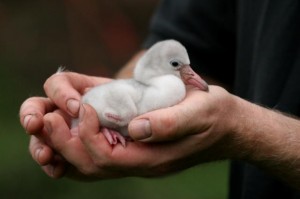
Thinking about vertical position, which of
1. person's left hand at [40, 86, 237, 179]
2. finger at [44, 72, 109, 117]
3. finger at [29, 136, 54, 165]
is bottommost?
person's left hand at [40, 86, 237, 179]

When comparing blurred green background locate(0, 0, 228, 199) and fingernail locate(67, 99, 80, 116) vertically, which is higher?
blurred green background locate(0, 0, 228, 199)

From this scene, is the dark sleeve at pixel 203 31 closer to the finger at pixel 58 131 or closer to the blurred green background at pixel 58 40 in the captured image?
the finger at pixel 58 131

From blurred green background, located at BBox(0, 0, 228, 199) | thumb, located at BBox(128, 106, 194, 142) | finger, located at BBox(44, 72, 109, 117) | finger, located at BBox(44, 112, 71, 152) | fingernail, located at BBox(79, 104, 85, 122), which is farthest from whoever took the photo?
blurred green background, located at BBox(0, 0, 228, 199)

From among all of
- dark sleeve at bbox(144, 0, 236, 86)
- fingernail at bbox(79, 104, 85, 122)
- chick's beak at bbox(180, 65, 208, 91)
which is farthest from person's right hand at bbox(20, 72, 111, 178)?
dark sleeve at bbox(144, 0, 236, 86)

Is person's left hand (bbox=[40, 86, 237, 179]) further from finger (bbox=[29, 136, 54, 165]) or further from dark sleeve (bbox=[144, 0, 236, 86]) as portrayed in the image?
dark sleeve (bbox=[144, 0, 236, 86])

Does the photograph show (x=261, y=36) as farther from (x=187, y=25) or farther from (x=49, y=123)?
(x=49, y=123)

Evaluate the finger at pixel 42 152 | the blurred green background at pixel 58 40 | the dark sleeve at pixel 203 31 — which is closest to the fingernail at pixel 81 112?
the finger at pixel 42 152
